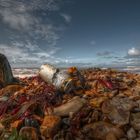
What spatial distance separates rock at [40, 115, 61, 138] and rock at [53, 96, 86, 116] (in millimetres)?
359

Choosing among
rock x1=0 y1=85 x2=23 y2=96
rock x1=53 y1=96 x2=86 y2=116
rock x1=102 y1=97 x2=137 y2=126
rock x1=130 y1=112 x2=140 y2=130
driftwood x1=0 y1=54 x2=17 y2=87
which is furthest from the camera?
driftwood x1=0 y1=54 x2=17 y2=87

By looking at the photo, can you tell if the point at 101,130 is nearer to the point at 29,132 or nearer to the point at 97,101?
the point at 97,101

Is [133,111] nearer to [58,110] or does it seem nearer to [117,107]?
[117,107]

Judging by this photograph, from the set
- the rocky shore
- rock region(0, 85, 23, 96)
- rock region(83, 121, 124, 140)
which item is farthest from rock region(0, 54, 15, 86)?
rock region(83, 121, 124, 140)

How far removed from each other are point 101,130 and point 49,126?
4.31ft

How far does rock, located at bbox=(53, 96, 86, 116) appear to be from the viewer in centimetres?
695

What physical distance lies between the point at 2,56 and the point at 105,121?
23.1 ft

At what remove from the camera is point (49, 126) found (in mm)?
6340

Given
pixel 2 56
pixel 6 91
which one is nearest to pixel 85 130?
pixel 6 91

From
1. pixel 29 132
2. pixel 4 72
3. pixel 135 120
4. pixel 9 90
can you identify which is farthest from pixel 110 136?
pixel 4 72

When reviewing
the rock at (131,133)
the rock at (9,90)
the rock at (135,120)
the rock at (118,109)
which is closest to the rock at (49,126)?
the rock at (118,109)

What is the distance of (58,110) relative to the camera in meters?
7.14

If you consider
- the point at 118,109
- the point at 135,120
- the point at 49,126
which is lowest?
the point at 49,126

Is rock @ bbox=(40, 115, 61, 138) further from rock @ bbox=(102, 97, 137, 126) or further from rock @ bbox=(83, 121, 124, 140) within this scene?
rock @ bbox=(102, 97, 137, 126)
